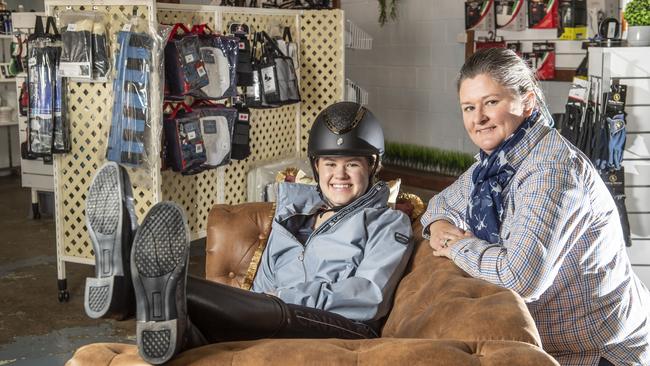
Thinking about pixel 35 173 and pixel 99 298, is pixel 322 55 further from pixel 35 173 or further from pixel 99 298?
pixel 99 298

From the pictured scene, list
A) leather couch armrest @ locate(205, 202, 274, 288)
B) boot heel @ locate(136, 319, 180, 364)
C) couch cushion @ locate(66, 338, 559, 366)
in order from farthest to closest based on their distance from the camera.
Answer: leather couch armrest @ locate(205, 202, 274, 288) < boot heel @ locate(136, 319, 180, 364) < couch cushion @ locate(66, 338, 559, 366)

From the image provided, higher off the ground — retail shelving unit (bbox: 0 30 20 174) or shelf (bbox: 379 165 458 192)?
retail shelving unit (bbox: 0 30 20 174)

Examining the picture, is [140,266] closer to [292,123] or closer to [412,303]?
[412,303]

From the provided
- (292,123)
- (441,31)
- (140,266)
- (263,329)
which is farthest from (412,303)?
(441,31)

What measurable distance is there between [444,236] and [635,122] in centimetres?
259

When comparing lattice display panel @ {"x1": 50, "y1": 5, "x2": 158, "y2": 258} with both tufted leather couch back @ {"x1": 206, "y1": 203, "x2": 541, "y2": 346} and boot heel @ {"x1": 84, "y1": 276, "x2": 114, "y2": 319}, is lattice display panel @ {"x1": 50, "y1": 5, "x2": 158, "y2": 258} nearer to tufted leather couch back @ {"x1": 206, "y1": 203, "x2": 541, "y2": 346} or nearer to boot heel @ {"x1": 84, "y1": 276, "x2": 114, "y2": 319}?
tufted leather couch back @ {"x1": 206, "y1": 203, "x2": 541, "y2": 346}

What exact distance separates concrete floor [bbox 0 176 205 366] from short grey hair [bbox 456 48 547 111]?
2.78m

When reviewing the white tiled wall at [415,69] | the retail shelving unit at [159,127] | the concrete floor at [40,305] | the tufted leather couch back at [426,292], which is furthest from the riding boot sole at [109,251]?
the white tiled wall at [415,69]

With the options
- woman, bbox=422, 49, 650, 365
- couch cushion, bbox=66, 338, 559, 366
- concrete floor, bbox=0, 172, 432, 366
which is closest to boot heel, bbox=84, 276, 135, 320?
couch cushion, bbox=66, 338, 559, 366

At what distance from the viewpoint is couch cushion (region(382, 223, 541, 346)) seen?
1710 mm

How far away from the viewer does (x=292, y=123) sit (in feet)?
22.1

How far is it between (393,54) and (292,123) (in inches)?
127

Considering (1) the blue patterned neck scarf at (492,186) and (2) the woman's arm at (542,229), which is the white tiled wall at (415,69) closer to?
(1) the blue patterned neck scarf at (492,186)

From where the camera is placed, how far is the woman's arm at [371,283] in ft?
8.45
